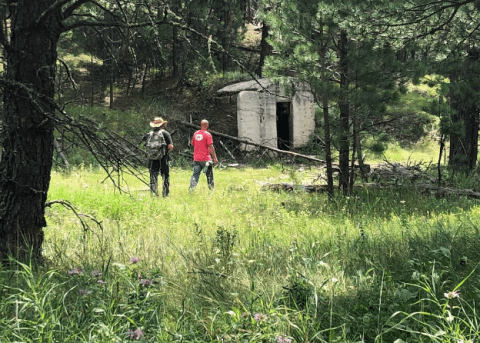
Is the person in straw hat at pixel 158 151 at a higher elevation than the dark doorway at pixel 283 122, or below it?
below

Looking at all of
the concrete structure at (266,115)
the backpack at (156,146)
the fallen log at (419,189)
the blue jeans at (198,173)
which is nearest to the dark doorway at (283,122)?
the concrete structure at (266,115)

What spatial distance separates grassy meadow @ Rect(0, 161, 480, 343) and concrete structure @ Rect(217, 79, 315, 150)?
10388 mm

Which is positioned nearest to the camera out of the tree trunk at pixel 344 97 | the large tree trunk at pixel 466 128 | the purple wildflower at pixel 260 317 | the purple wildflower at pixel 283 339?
the purple wildflower at pixel 283 339

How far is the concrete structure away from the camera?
17219mm

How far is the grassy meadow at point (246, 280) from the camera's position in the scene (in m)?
2.49

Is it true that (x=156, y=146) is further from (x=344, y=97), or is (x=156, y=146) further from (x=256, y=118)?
(x=256, y=118)

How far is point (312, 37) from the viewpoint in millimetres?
8344

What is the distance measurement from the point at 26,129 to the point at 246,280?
2268 mm

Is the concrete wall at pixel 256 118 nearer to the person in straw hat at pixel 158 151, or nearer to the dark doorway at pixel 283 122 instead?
the dark doorway at pixel 283 122

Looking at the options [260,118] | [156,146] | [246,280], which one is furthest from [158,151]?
[260,118]

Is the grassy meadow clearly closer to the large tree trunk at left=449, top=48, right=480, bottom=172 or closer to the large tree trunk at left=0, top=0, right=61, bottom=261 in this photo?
the large tree trunk at left=0, top=0, right=61, bottom=261

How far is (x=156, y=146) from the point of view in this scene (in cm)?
845

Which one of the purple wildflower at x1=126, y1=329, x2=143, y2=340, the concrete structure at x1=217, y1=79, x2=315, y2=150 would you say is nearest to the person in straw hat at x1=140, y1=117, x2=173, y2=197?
the purple wildflower at x1=126, y1=329, x2=143, y2=340

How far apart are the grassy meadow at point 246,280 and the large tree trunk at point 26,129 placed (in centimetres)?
38
